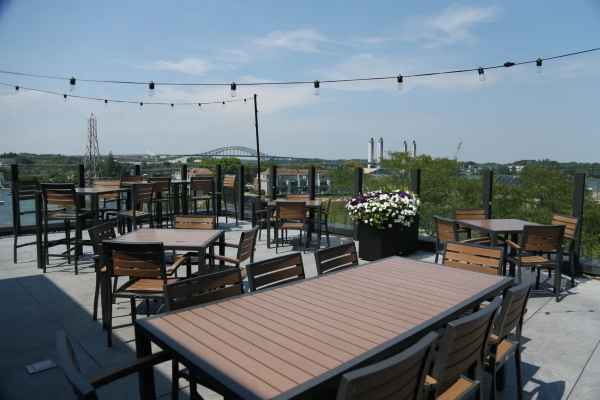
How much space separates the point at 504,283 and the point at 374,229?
11.1 ft

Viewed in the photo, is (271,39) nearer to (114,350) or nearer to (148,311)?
(148,311)

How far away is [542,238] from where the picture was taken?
13.8 feet

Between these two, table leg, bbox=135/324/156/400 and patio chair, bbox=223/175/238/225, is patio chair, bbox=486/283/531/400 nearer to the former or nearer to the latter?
table leg, bbox=135/324/156/400

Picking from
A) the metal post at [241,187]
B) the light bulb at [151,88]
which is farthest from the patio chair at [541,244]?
the light bulb at [151,88]

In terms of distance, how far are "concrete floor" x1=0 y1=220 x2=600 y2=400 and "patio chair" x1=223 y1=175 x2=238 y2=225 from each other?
4387 millimetres

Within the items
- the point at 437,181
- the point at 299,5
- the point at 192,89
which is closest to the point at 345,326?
the point at 299,5

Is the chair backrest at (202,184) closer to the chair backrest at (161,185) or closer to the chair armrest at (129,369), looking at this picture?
the chair backrest at (161,185)

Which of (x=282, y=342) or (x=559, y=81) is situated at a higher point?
(x=559, y=81)

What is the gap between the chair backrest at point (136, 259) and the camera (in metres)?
2.85

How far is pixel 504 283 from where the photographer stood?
245 cm

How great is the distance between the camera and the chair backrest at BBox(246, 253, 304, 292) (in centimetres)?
233

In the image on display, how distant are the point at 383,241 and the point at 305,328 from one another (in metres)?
4.24

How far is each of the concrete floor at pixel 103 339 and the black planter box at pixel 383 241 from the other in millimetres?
1962

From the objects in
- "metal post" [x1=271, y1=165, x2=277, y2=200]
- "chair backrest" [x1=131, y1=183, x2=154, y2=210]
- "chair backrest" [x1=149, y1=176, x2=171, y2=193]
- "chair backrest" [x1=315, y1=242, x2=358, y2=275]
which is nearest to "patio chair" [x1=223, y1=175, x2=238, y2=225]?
"metal post" [x1=271, y1=165, x2=277, y2=200]
